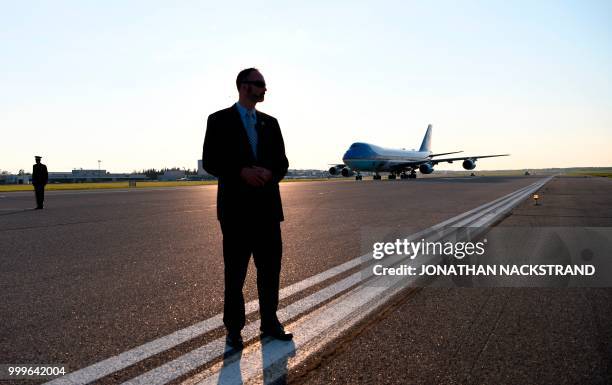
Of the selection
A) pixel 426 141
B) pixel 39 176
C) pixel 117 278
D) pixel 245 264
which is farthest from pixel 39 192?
pixel 426 141

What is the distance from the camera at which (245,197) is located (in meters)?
3.27

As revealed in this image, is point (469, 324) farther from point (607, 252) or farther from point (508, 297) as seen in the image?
point (607, 252)

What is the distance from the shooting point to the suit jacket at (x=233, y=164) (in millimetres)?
3236

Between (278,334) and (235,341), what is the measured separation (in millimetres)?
306

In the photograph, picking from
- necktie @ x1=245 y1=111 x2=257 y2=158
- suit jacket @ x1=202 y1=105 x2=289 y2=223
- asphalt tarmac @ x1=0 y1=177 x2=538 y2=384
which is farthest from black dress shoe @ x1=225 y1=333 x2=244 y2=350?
necktie @ x1=245 y1=111 x2=257 y2=158

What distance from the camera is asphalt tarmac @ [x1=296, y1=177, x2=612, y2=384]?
2543 mm

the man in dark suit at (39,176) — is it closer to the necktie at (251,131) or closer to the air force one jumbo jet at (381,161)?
the necktie at (251,131)

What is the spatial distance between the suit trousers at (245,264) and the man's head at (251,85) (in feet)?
3.04

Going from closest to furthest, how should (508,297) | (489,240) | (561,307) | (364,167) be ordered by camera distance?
(561,307)
(508,297)
(489,240)
(364,167)

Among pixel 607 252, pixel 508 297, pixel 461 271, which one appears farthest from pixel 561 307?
pixel 607 252

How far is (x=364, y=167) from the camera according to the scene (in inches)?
1940

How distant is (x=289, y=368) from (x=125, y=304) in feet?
6.69

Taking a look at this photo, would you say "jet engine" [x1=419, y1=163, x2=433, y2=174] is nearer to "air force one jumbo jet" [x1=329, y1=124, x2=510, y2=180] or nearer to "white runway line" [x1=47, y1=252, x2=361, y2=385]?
"air force one jumbo jet" [x1=329, y1=124, x2=510, y2=180]

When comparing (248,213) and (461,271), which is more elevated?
(248,213)
